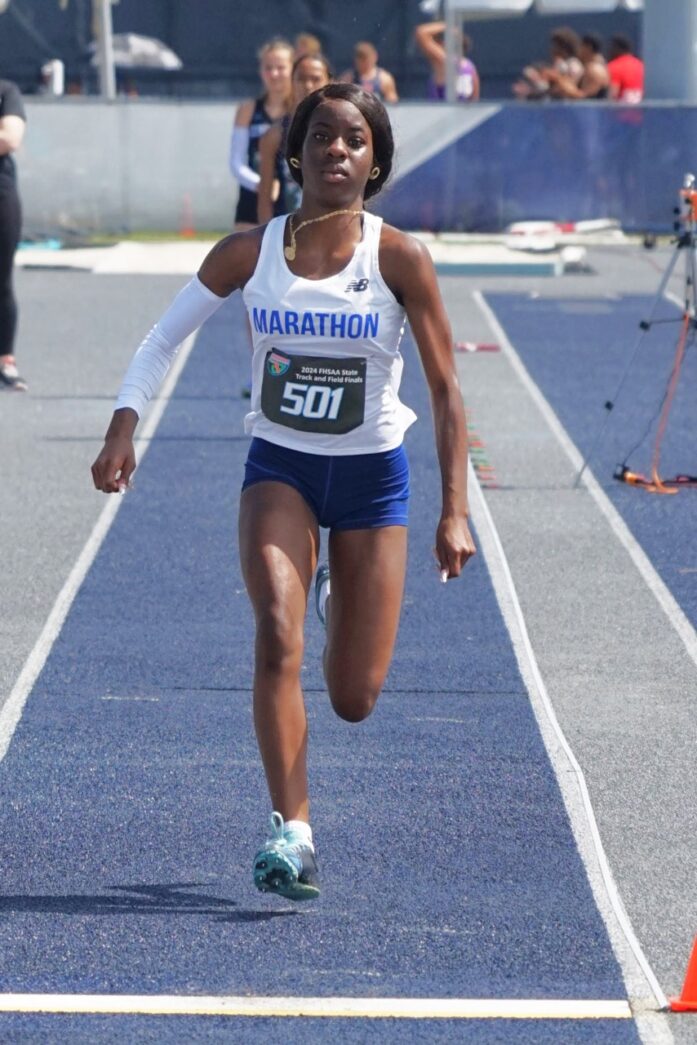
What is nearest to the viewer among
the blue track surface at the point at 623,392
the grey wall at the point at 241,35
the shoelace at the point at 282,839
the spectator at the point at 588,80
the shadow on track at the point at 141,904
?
the shoelace at the point at 282,839

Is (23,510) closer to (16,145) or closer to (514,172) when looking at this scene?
(16,145)

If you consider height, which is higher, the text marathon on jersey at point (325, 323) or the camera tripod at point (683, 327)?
the text marathon on jersey at point (325, 323)

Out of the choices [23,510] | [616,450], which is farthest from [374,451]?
[616,450]

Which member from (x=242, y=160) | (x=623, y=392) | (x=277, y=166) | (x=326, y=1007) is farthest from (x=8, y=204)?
(x=326, y=1007)

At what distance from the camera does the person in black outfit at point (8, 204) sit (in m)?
12.3

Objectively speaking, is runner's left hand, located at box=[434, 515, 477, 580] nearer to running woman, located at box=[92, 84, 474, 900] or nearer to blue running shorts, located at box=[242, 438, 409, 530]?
running woman, located at box=[92, 84, 474, 900]

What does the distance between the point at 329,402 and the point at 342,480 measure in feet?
0.72

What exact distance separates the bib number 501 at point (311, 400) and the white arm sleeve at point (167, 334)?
13.8 inches

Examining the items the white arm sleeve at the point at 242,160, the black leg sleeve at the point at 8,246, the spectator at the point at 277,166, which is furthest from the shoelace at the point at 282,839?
the black leg sleeve at the point at 8,246

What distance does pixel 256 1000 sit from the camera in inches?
168

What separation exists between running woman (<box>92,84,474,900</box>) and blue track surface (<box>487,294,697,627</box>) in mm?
3121

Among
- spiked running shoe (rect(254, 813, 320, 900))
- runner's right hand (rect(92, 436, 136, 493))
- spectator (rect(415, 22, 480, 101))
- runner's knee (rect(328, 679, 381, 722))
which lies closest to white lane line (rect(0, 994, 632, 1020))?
spiked running shoe (rect(254, 813, 320, 900))

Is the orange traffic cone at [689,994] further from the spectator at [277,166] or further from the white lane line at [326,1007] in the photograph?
the spectator at [277,166]

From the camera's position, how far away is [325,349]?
4.98 metres
